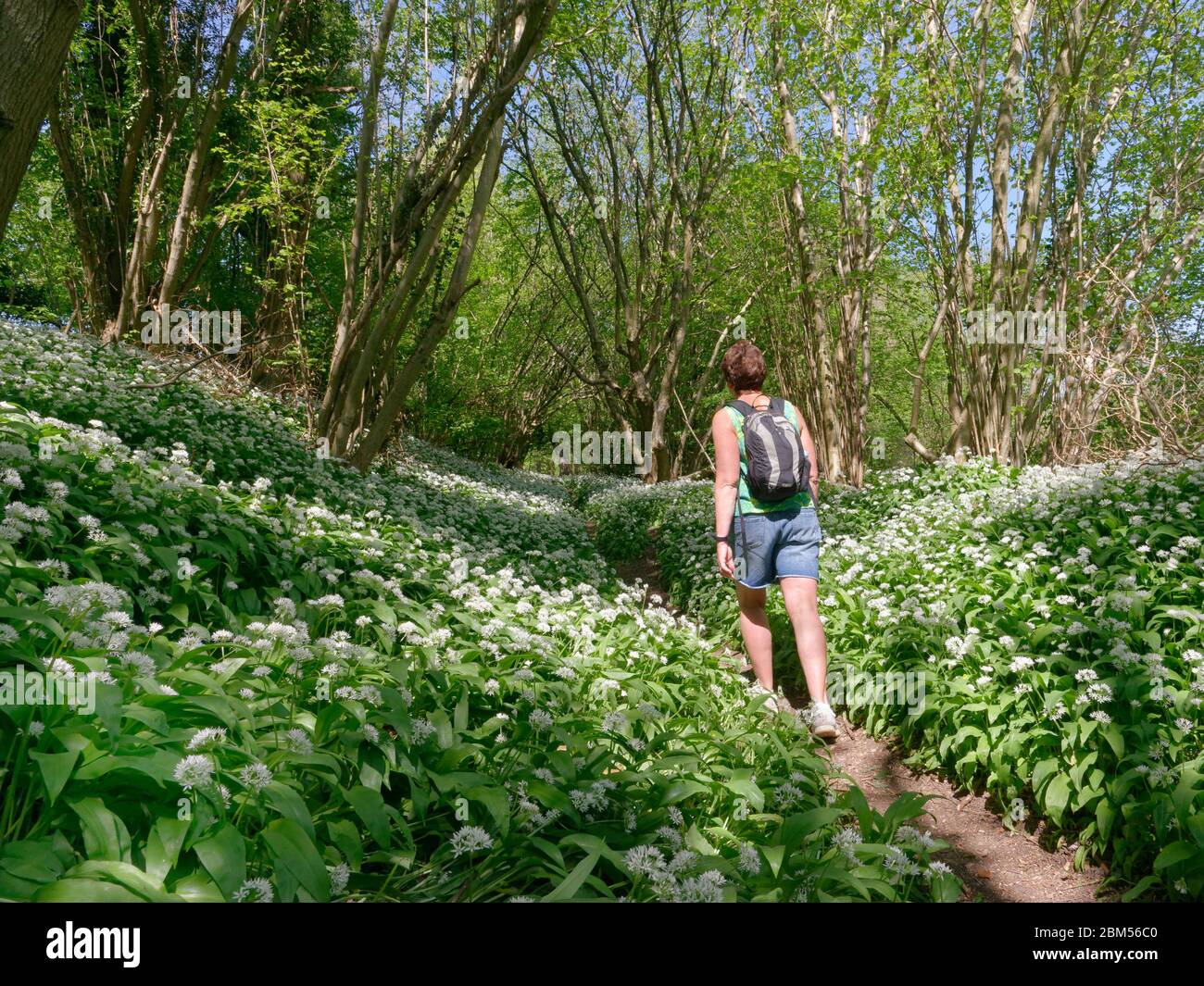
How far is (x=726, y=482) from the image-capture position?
14.0 ft

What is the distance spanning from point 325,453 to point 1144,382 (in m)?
8.26

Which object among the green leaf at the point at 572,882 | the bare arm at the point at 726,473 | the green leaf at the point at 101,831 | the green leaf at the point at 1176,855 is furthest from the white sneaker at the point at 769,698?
the green leaf at the point at 101,831

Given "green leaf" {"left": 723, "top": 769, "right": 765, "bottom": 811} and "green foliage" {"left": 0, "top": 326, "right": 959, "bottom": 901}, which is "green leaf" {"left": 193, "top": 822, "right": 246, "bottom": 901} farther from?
"green leaf" {"left": 723, "top": 769, "right": 765, "bottom": 811}

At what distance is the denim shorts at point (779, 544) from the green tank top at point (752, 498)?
28 millimetres

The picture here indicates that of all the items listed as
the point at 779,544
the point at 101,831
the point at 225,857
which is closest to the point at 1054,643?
the point at 779,544

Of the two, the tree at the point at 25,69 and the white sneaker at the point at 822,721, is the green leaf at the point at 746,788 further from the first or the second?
the tree at the point at 25,69

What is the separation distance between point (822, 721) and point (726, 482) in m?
1.43

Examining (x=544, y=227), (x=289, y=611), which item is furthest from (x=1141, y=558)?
(x=544, y=227)

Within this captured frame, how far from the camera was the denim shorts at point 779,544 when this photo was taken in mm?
4230

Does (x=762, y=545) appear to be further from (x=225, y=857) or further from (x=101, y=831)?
(x=101, y=831)

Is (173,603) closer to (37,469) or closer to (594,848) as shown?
(37,469)

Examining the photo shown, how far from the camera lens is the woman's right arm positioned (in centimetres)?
424

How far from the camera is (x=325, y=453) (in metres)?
8.30

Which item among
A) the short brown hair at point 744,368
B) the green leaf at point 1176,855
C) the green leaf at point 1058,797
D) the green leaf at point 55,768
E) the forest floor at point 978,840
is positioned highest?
the short brown hair at point 744,368
